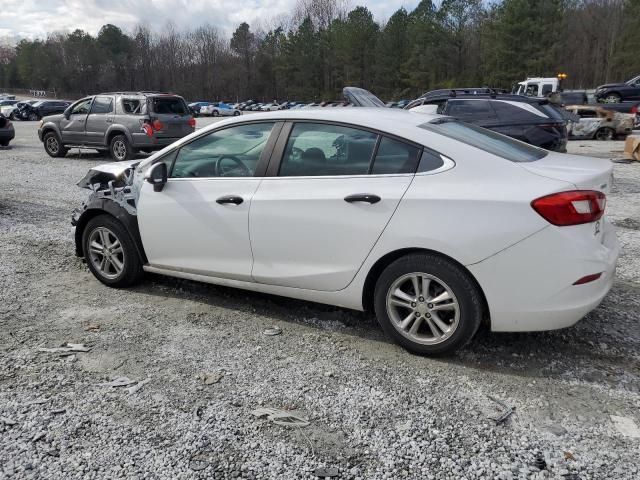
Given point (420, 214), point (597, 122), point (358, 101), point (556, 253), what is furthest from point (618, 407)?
point (597, 122)

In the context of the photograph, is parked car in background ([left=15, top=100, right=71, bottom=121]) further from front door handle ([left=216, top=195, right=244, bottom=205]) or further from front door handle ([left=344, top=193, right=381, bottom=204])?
front door handle ([left=344, top=193, right=381, bottom=204])

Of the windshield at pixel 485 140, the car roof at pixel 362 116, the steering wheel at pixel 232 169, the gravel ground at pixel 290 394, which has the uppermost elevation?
the car roof at pixel 362 116

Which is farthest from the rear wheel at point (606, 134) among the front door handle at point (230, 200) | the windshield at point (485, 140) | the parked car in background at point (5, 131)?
the parked car in background at point (5, 131)

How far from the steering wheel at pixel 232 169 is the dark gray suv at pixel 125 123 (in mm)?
9955

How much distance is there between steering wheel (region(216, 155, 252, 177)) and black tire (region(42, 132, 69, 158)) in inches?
511

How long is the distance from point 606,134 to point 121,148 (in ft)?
53.8

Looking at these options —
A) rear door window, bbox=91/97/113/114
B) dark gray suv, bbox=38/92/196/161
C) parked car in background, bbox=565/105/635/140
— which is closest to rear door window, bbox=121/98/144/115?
dark gray suv, bbox=38/92/196/161

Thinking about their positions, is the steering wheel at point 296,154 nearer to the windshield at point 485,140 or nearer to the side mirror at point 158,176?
the windshield at point 485,140

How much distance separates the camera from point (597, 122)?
19016 mm

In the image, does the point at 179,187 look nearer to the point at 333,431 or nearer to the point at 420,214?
the point at 420,214

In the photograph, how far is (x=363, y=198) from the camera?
11.4 feet

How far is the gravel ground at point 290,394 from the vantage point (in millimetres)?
2588

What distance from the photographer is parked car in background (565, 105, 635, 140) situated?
1898cm

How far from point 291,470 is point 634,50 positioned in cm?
6433
